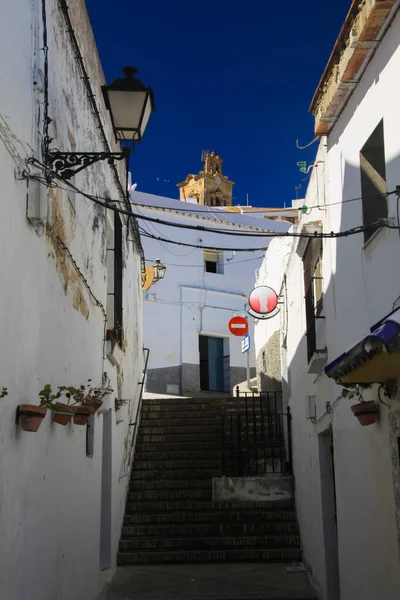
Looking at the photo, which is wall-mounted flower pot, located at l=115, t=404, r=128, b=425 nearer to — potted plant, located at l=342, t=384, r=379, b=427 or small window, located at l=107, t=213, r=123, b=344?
small window, located at l=107, t=213, r=123, b=344

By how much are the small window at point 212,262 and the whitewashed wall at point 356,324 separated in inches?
548

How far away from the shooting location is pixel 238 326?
19734 mm

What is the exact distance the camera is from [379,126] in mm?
6062

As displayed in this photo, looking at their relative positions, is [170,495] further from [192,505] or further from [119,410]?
[119,410]

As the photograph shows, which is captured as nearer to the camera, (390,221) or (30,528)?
(30,528)

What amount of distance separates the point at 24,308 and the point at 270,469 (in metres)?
8.01

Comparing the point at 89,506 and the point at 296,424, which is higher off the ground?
the point at 296,424

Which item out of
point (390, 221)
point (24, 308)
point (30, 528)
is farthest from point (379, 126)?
point (30, 528)

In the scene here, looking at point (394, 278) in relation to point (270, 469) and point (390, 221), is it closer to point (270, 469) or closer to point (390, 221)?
point (390, 221)

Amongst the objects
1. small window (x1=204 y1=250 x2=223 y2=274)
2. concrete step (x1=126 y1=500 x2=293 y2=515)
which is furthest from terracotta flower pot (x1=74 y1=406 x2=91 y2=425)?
small window (x1=204 y1=250 x2=223 y2=274)

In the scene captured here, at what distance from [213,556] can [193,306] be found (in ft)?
40.5

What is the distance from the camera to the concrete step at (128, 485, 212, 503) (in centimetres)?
1124

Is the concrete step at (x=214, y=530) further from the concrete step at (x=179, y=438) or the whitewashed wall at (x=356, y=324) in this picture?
the concrete step at (x=179, y=438)

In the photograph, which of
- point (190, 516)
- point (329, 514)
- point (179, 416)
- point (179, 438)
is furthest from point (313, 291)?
point (179, 416)
